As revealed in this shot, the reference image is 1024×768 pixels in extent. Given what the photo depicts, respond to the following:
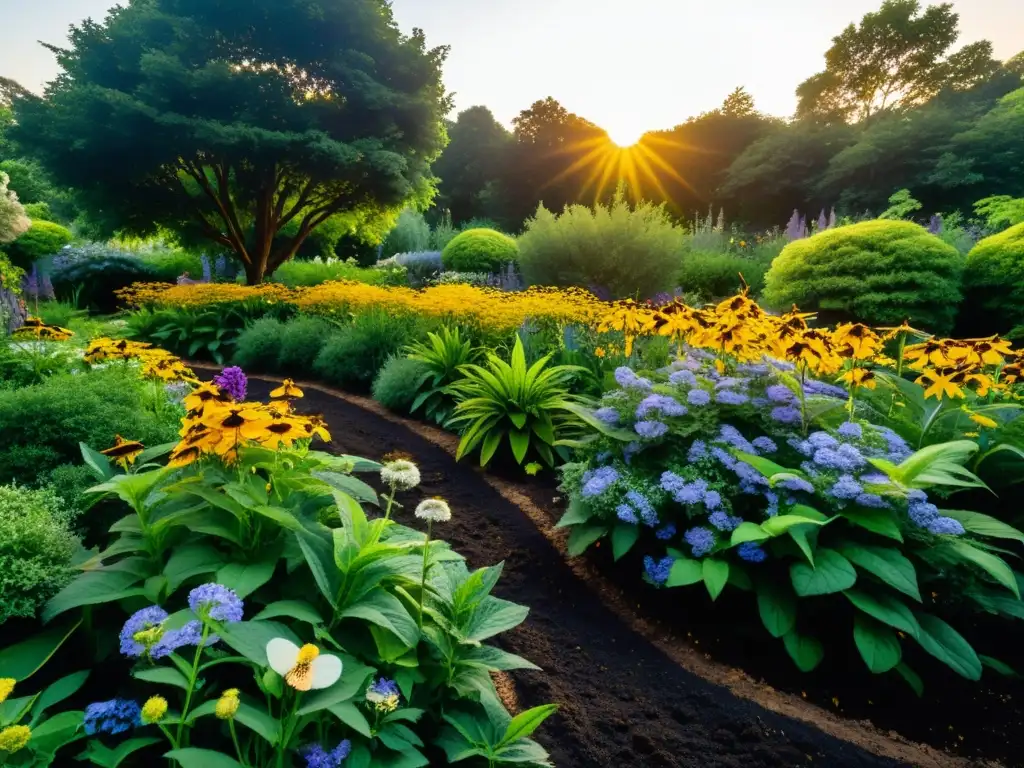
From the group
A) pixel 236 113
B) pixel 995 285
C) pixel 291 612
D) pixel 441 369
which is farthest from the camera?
pixel 236 113

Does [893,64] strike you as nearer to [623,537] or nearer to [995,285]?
[995,285]

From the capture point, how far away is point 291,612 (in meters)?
1.40

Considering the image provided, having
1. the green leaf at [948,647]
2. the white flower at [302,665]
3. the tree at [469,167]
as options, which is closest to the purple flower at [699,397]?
the green leaf at [948,647]

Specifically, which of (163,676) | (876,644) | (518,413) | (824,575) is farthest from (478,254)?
(163,676)

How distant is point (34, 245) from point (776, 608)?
20919 mm

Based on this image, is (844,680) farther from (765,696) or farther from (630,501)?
(630,501)

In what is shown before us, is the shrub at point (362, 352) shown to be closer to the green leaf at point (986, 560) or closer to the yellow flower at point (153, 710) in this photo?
the green leaf at point (986, 560)

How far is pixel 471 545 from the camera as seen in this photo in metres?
3.00

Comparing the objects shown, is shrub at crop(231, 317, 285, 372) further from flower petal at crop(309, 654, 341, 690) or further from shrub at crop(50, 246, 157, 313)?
shrub at crop(50, 246, 157, 313)

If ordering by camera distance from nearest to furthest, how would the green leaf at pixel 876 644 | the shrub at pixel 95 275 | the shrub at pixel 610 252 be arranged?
the green leaf at pixel 876 644
the shrub at pixel 610 252
the shrub at pixel 95 275

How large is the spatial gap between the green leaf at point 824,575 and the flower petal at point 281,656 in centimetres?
163

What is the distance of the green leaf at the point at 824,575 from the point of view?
77.7 inches

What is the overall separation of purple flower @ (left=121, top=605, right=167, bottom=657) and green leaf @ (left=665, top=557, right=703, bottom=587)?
64.1 inches

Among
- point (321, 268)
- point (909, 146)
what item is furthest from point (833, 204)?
point (321, 268)
